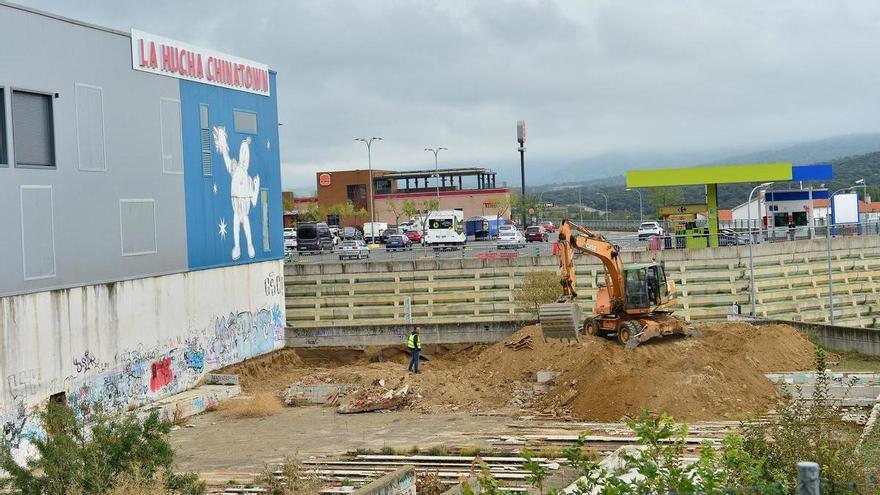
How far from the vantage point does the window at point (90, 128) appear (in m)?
29.1

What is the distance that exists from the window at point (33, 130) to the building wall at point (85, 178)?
21cm

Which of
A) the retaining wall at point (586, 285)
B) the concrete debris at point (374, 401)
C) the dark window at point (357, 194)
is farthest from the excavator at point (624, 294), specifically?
the dark window at point (357, 194)

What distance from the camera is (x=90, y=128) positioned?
97.0ft

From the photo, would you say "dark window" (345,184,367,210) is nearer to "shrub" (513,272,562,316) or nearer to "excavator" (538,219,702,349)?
"shrub" (513,272,562,316)

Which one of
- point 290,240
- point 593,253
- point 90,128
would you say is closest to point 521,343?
point 593,253

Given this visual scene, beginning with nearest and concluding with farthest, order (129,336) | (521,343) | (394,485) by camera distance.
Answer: (394,485) < (129,336) < (521,343)

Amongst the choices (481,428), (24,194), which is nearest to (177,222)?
(24,194)

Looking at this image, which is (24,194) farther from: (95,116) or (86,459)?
(86,459)

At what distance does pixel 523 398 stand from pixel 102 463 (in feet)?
52.4

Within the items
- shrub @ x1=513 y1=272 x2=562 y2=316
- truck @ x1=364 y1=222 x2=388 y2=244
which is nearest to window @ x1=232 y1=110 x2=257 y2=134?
shrub @ x1=513 y1=272 x2=562 y2=316

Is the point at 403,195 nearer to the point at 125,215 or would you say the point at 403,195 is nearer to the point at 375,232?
the point at 375,232

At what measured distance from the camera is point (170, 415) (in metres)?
30.4

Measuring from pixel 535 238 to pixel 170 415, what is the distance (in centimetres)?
4884

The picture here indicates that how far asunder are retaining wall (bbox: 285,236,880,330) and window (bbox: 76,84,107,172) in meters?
19.9
